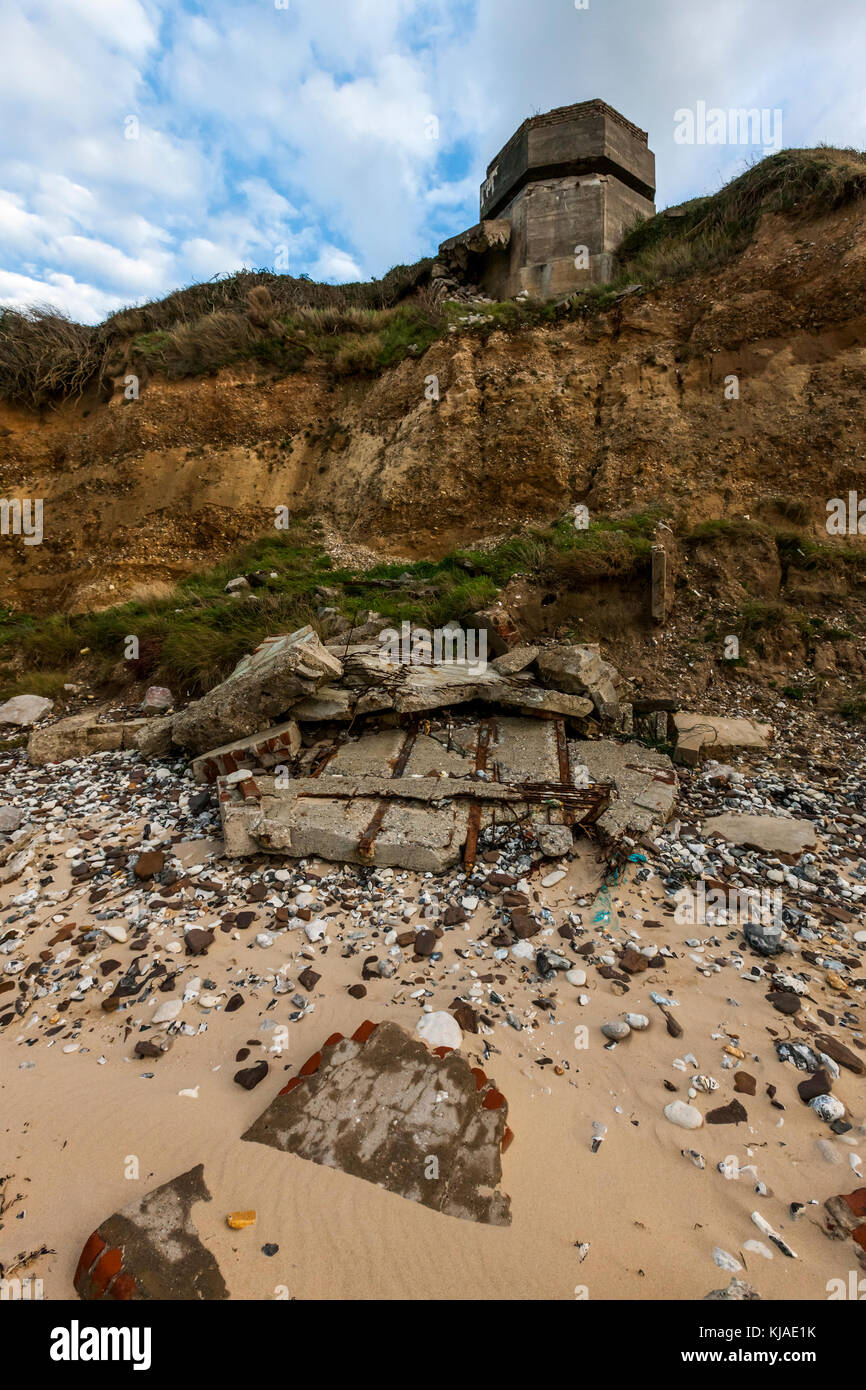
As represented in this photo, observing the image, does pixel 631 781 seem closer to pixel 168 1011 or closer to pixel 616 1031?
pixel 616 1031

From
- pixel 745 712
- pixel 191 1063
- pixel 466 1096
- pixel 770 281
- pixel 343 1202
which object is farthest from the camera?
pixel 770 281

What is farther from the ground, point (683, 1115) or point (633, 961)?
point (633, 961)

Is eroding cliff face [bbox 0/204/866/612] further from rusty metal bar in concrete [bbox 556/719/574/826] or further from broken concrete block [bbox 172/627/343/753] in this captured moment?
broken concrete block [bbox 172/627/343/753]

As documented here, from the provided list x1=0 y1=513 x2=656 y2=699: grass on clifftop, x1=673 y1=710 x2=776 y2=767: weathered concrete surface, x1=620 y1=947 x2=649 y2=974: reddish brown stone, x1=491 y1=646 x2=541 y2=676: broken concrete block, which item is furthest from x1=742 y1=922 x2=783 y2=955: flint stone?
x1=0 y1=513 x2=656 y2=699: grass on clifftop

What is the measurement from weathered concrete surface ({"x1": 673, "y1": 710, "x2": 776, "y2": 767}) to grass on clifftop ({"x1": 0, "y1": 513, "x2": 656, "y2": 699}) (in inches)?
97.5

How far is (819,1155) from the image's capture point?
7.17 feet

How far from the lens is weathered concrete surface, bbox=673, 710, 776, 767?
564cm

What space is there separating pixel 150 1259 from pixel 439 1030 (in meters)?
1.32

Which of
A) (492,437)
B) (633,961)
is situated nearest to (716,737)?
(633,961)

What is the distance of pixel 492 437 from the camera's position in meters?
10.5

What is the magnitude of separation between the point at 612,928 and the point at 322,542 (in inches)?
357

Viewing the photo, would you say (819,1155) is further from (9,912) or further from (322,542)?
(322,542)

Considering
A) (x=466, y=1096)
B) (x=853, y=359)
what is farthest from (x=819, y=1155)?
(x=853, y=359)

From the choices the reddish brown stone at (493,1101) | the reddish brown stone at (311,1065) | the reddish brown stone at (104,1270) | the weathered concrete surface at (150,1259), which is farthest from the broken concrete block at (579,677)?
the reddish brown stone at (104,1270)
